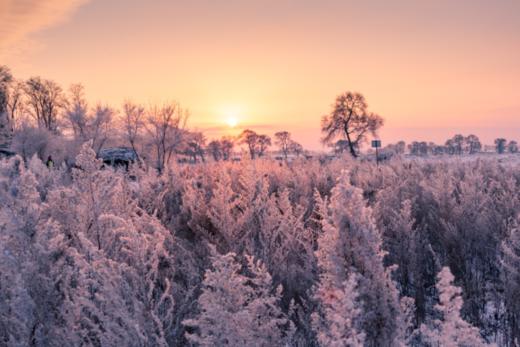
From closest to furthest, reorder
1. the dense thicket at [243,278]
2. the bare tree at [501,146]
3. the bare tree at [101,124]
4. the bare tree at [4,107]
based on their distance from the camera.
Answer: the dense thicket at [243,278] < the bare tree at [4,107] < the bare tree at [101,124] < the bare tree at [501,146]

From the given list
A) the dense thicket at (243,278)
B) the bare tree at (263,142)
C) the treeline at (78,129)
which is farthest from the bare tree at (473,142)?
the dense thicket at (243,278)

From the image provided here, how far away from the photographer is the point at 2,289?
3068 mm

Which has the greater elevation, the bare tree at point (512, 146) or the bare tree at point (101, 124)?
the bare tree at point (101, 124)

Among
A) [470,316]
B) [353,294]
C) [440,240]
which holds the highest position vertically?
[353,294]

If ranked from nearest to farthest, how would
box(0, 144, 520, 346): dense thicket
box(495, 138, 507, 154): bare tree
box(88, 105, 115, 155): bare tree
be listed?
box(0, 144, 520, 346): dense thicket
box(88, 105, 115, 155): bare tree
box(495, 138, 507, 154): bare tree

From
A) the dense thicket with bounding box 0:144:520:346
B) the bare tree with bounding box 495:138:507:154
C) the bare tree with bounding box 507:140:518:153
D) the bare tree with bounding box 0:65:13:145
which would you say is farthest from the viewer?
the bare tree with bounding box 507:140:518:153

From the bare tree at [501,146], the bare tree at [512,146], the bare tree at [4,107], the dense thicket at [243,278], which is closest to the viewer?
the dense thicket at [243,278]

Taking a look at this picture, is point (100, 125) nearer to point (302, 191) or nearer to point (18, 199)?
point (302, 191)

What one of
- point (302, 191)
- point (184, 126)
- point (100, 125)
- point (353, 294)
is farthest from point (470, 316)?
point (100, 125)

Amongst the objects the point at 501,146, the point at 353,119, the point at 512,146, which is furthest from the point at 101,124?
the point at 512,146

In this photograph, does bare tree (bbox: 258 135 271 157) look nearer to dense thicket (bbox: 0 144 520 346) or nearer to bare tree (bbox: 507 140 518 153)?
bare tree (bbox: 507 140 518 153)

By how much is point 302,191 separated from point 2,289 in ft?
20.5

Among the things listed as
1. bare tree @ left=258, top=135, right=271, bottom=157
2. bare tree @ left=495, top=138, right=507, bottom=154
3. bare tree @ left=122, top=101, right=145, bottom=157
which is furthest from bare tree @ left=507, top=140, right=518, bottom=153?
bare tree @ left=122, top=101, right=145, bottom=157

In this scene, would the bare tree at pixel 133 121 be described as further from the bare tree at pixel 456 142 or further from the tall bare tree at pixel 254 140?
the bare tree at pixel 456 142
